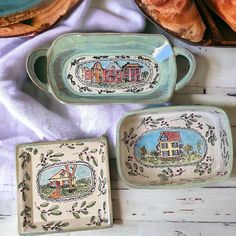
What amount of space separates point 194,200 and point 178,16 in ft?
0.91

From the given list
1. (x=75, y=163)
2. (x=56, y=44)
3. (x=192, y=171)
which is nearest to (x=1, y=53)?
(x=56, y=44)

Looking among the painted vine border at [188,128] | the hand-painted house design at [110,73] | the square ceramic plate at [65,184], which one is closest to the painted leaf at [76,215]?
the square ceramic plate at [65,184]

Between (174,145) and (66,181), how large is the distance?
0.18 meters

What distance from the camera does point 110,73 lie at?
0.71 m

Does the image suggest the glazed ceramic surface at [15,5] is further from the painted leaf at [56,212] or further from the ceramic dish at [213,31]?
the painted leaf at [56,212]

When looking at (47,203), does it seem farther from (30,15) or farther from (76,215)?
(30,15)

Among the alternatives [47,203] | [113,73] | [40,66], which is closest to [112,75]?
→ [113,73]

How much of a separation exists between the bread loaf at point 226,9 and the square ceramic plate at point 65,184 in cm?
25

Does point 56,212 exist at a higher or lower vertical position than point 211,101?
lower

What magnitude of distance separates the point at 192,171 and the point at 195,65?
166 millimetres

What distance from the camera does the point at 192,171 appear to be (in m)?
0.72

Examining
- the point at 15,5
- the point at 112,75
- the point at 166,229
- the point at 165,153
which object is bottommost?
the point at 166,229

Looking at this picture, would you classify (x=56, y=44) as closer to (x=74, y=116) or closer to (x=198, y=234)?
(x=74, y=116)

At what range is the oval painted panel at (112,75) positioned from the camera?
708mm
